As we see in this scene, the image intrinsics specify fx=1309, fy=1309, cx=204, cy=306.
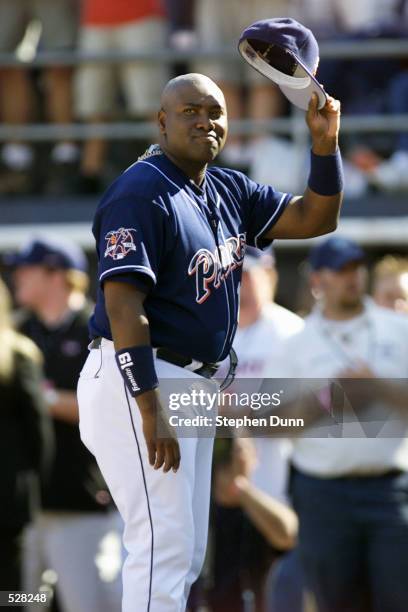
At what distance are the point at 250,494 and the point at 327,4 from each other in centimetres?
370

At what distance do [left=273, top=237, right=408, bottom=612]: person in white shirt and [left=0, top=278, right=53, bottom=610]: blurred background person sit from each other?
3.60 feet

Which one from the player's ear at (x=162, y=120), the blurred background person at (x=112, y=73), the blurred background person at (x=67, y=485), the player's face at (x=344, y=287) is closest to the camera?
the player's ear at (x=162, y=120)

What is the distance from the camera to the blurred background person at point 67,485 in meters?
6.05

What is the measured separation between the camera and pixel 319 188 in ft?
13.0

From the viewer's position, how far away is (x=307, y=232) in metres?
4.05

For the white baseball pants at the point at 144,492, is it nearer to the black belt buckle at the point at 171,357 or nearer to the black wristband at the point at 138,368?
the black belt buckle at the point at 171,357

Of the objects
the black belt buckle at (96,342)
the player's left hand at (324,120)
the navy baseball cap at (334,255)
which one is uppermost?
the player's left hand at (324,120)

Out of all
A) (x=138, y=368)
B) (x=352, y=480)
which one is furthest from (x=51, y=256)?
(x=138, y=368)

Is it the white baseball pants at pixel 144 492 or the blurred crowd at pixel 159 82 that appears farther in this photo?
the blurred crowd at pixel 159 82

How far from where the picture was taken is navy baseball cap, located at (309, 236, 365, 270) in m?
6.00

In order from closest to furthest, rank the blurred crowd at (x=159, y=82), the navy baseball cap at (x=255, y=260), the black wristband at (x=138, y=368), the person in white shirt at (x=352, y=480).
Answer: the black wristband at (x=138, y=368), the person in white shirt at (x=352, y=480), the navy baseball cap at (x=255, y=260), the blurred crowd at (x=159, y=82)

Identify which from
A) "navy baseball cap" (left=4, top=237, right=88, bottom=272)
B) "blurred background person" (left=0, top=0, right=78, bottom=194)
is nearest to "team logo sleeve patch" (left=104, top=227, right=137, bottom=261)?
"navy baseball cap" (left=4, top=237, right=88, bottom=272)

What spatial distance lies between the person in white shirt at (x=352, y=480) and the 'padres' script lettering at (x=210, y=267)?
63.3 inches

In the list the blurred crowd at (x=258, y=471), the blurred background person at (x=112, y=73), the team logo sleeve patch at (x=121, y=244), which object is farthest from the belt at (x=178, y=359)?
the blurred background person at (x=112, y=73)
